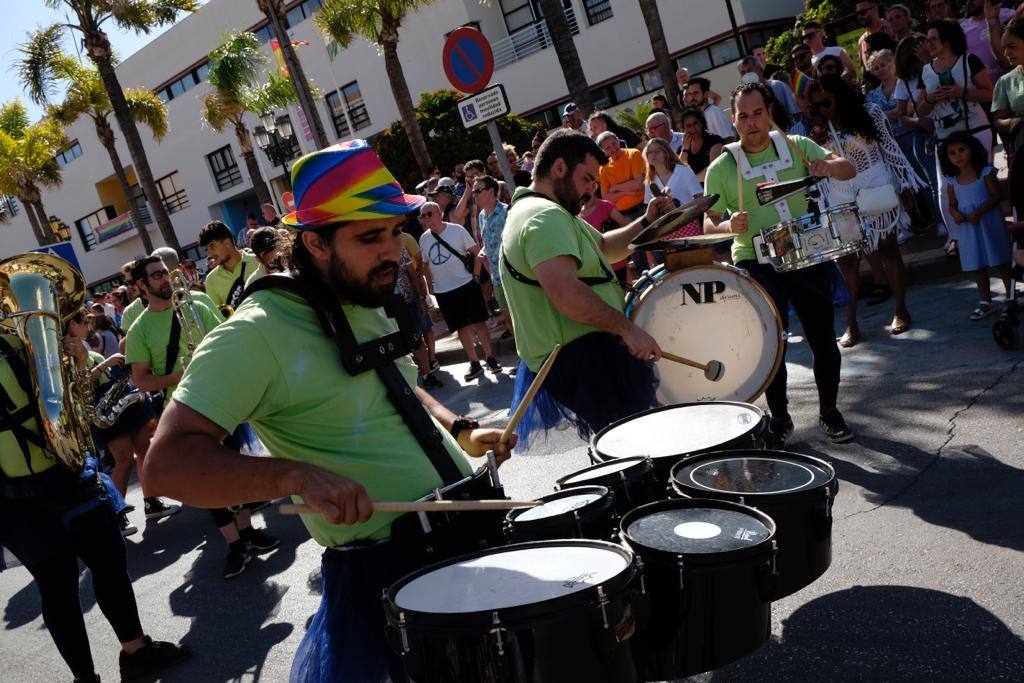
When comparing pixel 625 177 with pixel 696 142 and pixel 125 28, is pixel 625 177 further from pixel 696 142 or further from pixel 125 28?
pixel 125 28

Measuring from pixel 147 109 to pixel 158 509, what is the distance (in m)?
30.6

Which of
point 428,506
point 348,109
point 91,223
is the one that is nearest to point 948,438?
point 428,506

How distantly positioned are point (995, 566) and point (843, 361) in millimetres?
3011

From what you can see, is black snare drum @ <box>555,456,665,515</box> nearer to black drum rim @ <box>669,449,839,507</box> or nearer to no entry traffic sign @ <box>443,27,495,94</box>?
black drum rim @ <box>669,449,839,507</box>

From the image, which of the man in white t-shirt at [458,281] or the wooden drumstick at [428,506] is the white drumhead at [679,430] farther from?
the man in white t-shirt at [458,281]

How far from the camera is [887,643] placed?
317 cm

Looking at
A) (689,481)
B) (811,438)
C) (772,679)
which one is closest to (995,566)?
(772,679)

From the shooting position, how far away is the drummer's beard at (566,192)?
4.11m

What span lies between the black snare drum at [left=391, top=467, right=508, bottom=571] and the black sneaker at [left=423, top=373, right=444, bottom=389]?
274 inches

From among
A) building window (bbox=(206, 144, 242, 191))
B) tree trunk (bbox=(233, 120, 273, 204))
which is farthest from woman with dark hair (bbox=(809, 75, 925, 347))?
building window (bbox=(206, 144, 242, 191))

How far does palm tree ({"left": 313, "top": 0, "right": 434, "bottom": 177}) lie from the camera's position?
20.7 metres

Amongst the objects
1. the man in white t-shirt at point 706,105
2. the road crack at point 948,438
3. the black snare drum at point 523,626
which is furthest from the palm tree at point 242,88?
the black snare drum at point 523,626

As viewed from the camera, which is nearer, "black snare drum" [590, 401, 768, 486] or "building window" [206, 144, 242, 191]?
"black snare drum" [590, 401, 768, 486]

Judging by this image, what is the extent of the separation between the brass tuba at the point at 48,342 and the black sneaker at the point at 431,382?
497cm
